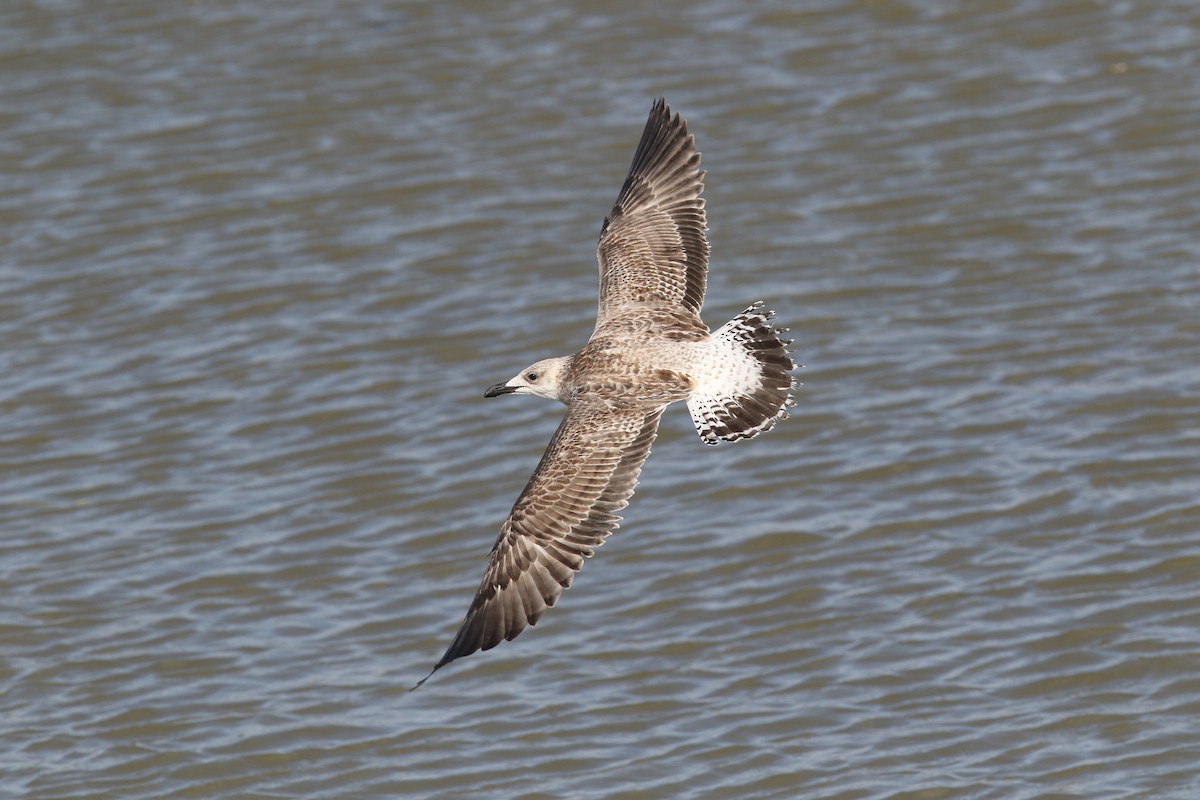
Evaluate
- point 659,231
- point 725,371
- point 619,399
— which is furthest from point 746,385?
point 659,231

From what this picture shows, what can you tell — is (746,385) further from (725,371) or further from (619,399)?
(619,399)

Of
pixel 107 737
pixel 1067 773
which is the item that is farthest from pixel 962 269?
pixel 107 737

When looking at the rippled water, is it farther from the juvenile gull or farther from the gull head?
the gull head

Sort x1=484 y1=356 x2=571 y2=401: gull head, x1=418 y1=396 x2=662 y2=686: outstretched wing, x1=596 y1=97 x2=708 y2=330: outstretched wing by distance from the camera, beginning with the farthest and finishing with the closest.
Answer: x1=596 y1=97 x2=708 y2=330: outstretched wing → x1=484 y1=356 x2=571 y2=401: gull head → x1=418 y1=396 x2=662 y2=686: outstretched wing

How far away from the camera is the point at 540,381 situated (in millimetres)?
7773

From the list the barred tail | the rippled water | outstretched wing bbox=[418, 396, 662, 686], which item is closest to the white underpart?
the barred tail

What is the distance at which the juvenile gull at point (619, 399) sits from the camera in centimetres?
700

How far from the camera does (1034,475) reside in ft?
31.3

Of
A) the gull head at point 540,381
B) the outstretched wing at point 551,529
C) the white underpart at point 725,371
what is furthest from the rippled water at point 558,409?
the white underpart at point 725,371

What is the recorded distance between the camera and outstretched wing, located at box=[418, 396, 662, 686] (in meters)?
6.94

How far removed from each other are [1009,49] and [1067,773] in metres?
7.14

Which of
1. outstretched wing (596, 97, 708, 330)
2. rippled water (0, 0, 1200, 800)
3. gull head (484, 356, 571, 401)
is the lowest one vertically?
rippled water (0, 0, 1200, 800)

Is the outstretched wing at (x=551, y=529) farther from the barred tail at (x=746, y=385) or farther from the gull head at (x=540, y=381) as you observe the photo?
the gull head at (x=540, y=381)

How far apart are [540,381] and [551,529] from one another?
0.91m
